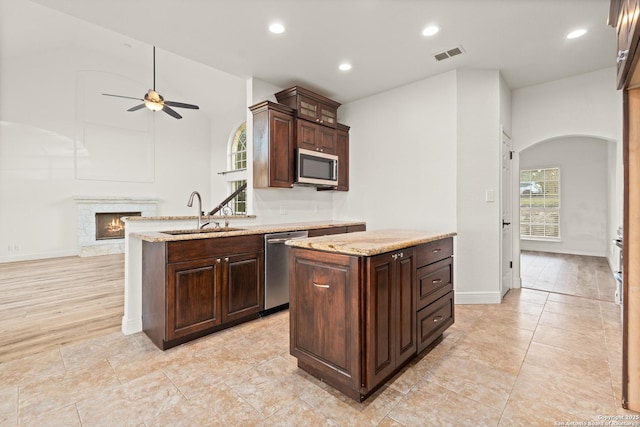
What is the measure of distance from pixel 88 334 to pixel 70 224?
5.07 m

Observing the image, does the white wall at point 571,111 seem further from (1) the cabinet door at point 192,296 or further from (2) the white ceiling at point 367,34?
(1) the cabinet door at point 192,296

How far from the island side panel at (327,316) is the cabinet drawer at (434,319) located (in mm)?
651

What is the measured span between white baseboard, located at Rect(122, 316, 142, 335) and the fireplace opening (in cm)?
531

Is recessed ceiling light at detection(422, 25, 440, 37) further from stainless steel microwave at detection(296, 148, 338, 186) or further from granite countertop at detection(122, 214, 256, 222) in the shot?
granite countertop at detection(122, 214, 256, 222)

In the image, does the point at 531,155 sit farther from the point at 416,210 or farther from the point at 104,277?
the point at 104,277

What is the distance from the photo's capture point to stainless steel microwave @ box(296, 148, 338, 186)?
3709mm

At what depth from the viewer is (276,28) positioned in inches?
105

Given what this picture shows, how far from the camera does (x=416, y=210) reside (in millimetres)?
3816

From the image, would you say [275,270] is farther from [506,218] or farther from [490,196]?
[506,218]

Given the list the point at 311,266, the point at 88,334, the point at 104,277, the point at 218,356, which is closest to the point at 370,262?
the point at 311,266

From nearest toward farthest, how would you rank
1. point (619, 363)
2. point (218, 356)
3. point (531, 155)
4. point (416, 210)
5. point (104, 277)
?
point (619, 363), point (218, 356), point (416, 210), point (104, 277), point (531, 155)

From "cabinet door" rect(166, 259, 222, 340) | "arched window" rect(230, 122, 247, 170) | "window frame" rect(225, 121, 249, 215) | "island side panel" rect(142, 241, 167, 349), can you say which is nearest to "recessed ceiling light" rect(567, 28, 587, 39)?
"cabinet door" rect(166, 259, 222, 340)

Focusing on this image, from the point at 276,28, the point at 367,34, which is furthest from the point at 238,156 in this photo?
the point at 367,34

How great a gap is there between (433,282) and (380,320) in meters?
0.74
